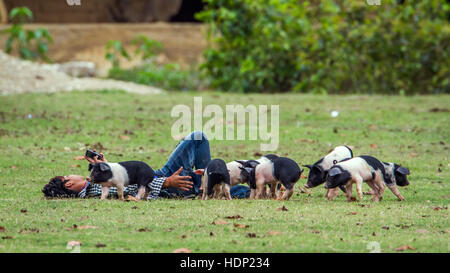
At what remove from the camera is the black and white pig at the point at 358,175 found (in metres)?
8.67

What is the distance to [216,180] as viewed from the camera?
28.7ft

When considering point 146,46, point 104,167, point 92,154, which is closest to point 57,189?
point 92,154

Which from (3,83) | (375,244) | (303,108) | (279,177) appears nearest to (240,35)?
(303,108)

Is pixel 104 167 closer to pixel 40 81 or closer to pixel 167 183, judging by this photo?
pixel 167 183

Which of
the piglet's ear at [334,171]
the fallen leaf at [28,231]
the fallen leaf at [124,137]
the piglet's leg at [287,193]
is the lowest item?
the fallen leaf at [28,231]

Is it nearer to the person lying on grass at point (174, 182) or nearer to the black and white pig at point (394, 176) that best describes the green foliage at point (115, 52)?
the person lying on grass at point (174, 182)

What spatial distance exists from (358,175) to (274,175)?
98 cm

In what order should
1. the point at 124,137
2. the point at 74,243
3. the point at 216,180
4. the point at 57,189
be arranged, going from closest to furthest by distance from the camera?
the point at 74,243 → the point at 216,180 → the point at 57,189 → the point at 124,137

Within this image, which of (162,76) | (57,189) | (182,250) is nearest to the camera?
(182,250)

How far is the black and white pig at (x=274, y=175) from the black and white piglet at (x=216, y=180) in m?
0.32

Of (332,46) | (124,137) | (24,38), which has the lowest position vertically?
(124,137)

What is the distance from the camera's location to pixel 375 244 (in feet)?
21.4

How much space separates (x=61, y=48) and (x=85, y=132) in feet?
33.5

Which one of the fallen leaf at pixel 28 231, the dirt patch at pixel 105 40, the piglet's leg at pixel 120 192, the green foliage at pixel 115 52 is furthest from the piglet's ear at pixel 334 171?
the dirt patch at pixel 105 40
